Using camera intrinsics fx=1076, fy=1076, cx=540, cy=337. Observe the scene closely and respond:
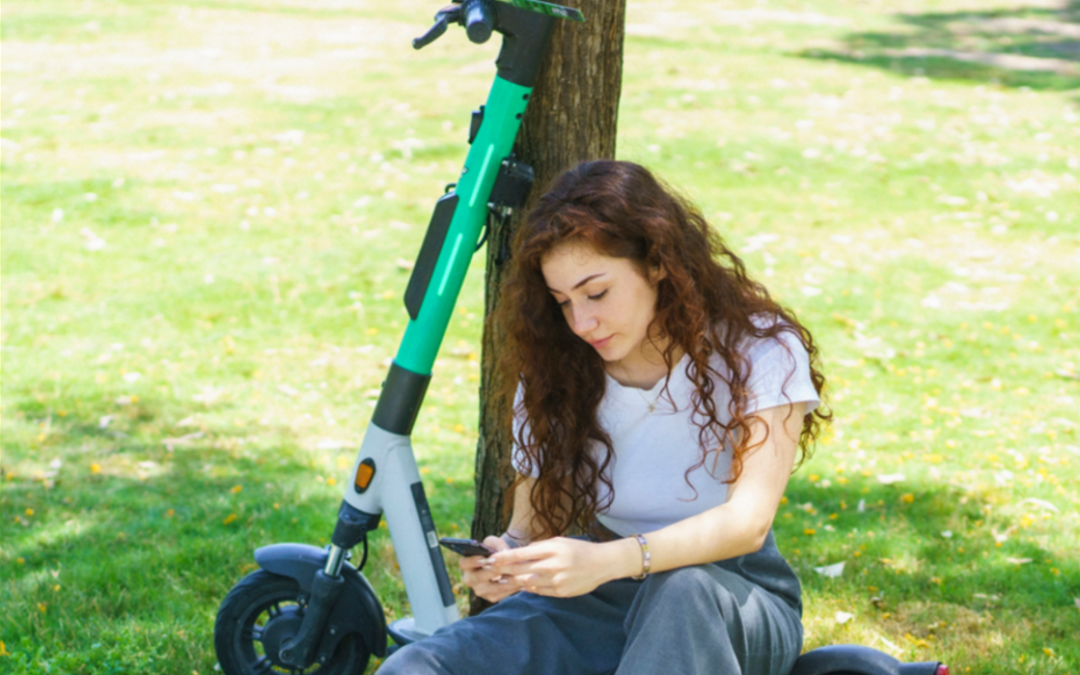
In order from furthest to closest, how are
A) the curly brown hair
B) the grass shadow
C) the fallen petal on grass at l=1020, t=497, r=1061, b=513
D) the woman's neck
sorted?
the grass shadow → the fallen petal on grass at l=1020, t=497, r=1061, b=513 → the woman's neck → the curly brown hair

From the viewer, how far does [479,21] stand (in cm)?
250

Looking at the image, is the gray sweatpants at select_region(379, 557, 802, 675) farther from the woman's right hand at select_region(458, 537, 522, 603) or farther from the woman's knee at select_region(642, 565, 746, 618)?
the woman's right hand at select_region(458, 537, 522, 603)

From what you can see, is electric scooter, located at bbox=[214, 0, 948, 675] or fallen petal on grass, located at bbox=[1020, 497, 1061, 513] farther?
fallen petal on grass, located at bbox=[1020, 497, 1061, 513]

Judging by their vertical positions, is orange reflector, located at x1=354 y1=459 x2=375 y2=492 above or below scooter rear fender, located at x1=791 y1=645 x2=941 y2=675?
above

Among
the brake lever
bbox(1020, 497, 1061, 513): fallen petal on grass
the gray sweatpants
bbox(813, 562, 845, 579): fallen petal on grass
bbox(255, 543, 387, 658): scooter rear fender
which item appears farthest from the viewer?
bbox(1020, 497, 1061, 513): fallen petal on grass

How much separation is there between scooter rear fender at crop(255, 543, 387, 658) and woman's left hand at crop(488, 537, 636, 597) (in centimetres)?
77

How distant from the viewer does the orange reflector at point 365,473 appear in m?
2.76

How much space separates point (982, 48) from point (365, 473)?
487 inches

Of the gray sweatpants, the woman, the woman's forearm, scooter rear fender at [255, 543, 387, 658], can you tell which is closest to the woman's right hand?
the woman

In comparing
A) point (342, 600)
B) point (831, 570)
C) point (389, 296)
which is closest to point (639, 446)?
point (342, 600)

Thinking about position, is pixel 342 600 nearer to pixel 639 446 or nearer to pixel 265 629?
pixel 265 629

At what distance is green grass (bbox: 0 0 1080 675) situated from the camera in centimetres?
355

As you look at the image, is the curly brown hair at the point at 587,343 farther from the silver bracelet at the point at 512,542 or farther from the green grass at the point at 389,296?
the green grass at the point at 389,296

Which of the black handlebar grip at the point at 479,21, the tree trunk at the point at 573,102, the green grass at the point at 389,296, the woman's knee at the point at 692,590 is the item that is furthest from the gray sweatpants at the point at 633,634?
the black handlebar grip at the point at 479,21
